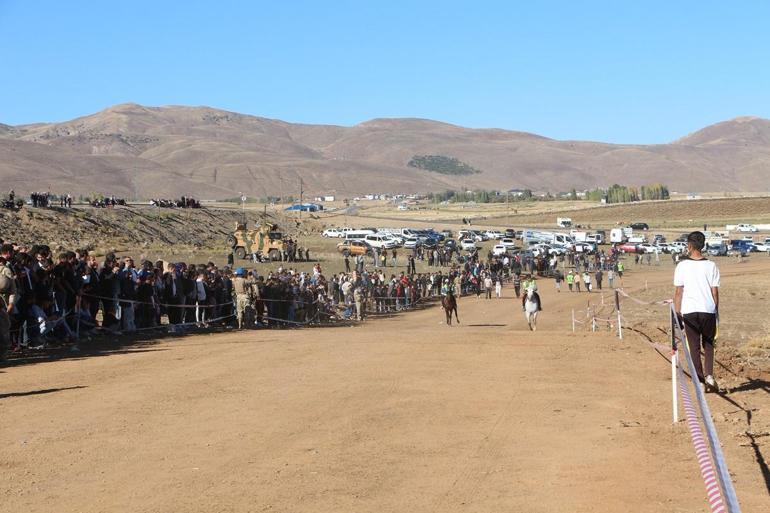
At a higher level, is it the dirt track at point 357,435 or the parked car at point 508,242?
the dirt track at point 357,435

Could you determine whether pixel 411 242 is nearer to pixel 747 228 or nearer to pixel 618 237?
pixel 618 237

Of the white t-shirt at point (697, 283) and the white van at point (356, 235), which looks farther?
the white van at point (356, 235)

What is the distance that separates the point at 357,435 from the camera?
31.0 ft

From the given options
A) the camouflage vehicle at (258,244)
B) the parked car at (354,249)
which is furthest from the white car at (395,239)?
the camouflage vehicle at (258,244)

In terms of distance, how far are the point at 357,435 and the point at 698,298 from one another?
4257 mm

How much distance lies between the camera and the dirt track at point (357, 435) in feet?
24.2

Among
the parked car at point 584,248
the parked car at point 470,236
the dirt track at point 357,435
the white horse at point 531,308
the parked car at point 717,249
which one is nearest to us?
the dirt track at point 357,435

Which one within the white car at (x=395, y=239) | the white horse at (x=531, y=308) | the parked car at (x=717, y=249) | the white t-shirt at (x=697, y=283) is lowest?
the parked car at (x=717, y=249)

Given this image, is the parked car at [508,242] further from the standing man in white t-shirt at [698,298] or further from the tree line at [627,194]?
the tree line at [627,194]

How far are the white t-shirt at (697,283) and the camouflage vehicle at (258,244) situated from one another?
4788 centimetres

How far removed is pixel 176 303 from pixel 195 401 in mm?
11163

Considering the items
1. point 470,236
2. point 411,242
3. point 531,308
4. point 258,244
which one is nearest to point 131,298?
point 531,308

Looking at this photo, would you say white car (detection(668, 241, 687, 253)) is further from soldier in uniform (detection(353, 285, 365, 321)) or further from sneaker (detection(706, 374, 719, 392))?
sneaker (detection(706, 374, 719, 392))

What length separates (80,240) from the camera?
59281 millimetres
